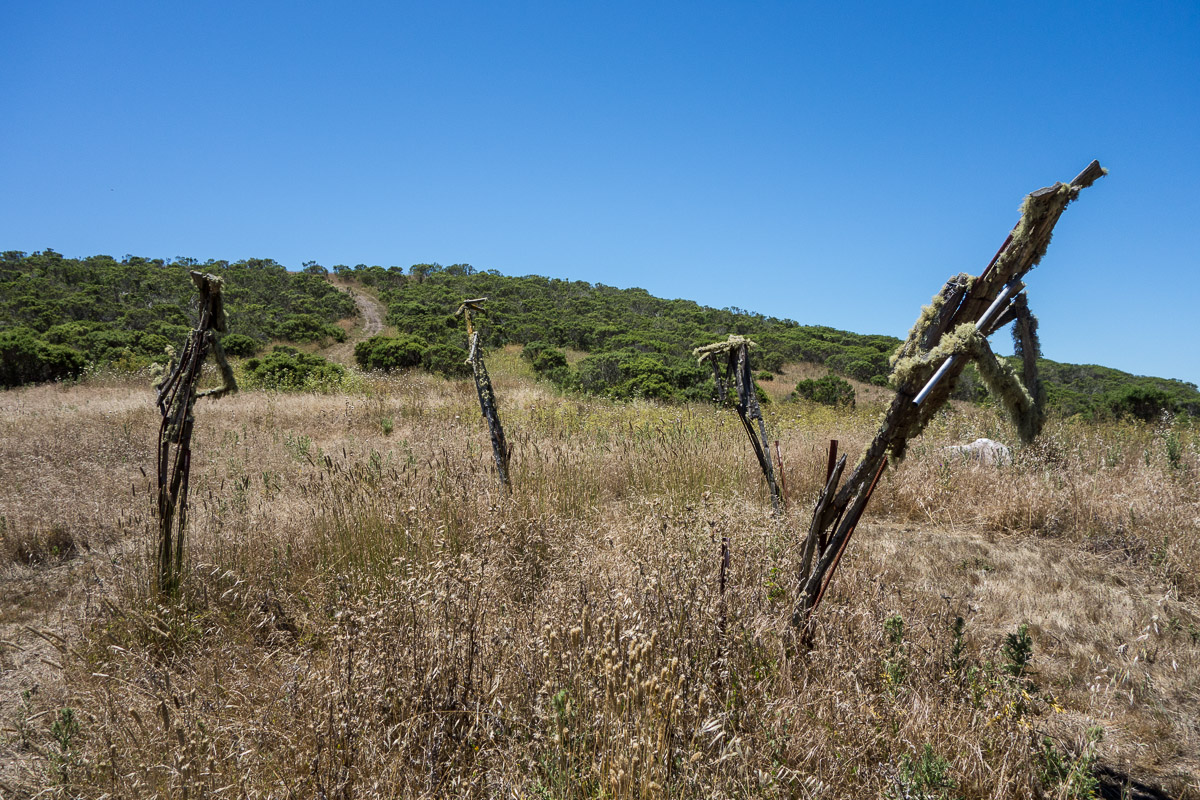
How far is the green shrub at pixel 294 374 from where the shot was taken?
1473 cm

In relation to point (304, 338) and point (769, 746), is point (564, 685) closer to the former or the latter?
point (769, 746)

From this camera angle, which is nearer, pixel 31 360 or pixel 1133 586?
pixel 1133 586

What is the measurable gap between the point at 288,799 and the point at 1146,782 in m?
3.15

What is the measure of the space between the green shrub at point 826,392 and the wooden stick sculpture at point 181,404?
16.1m

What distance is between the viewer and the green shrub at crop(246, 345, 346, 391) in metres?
→ 14.7

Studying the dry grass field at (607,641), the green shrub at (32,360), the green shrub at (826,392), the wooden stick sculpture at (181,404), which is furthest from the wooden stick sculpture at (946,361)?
the green shrub at (32,360)

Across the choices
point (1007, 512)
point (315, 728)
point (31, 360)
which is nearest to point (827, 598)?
point (315, 728)

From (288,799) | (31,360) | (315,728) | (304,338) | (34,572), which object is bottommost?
(34,572)

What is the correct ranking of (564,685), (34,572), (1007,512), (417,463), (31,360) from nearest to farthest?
(564,685) < (34,572) < (1007,512) < (417,463) < (31,360)

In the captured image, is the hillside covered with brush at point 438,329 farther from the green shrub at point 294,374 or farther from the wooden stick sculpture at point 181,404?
the wooden stick sculpture at point 181,404

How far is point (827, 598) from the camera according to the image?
3.04 meters

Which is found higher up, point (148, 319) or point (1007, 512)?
point (148, 319)

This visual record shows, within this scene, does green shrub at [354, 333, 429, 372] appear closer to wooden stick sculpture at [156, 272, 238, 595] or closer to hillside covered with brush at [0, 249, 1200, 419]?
hillside covered with brush at [0, 249, 1200, 419]

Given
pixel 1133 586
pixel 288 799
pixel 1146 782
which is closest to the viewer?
pixel 288 799
